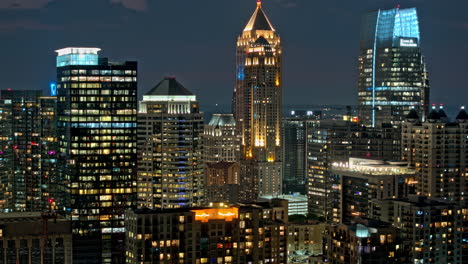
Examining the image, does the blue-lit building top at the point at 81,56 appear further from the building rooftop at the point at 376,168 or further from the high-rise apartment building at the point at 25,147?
the building rooftop at the point at 376,168

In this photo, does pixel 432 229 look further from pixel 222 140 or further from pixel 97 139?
A: pixel 222 140

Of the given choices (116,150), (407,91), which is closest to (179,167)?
(116,150)

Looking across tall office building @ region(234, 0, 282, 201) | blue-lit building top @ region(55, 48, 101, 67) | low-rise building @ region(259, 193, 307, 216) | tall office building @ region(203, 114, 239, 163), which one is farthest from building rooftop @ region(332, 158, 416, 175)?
tall office building @ region(203, 114, 239, 163)

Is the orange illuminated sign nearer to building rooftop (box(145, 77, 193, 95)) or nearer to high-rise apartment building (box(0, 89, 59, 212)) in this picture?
high-rise apartment building (box(0, 89, 59, 212))

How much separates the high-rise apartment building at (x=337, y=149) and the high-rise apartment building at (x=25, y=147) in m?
47.6

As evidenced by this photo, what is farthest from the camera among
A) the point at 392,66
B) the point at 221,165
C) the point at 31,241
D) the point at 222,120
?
the point at 222,120

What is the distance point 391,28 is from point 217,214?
4362 inches

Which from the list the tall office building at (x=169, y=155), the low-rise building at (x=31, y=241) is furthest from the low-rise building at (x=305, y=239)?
the low-rise building at (x=31, y=241)

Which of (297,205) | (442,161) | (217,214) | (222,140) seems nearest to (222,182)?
(297,205)

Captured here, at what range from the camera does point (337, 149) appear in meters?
157

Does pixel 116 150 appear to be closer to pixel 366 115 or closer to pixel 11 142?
pixel 11 142

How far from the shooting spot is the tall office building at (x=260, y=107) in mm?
182625

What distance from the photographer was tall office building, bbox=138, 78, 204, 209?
13650cm

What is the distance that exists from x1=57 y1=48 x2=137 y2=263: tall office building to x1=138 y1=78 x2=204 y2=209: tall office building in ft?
72.6
